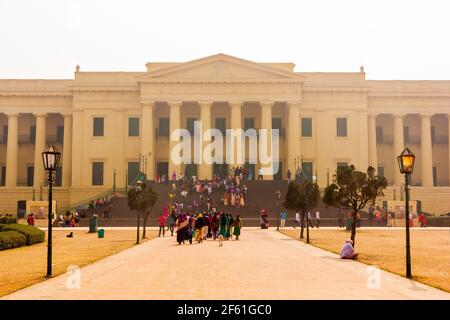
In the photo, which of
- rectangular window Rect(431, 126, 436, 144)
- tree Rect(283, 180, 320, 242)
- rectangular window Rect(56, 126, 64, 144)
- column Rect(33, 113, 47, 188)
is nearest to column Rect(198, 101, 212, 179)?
rectangular window Rect(56, 126, 64, 144)

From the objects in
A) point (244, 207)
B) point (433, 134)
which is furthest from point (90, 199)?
point (433, 134)

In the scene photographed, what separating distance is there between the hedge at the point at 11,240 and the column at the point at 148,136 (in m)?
36.7

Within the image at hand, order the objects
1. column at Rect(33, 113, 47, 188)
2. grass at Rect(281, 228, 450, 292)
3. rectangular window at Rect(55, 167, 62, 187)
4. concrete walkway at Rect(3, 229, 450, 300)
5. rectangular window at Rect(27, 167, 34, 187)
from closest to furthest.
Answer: concrete walkway at Rect(3, 229, 450, 300), grass at Rect(281, 228, 450, 292), column at Rect(33, 113, 47, 188), rectangular window at Rect(55, 167, 62, 187), rectangular window at Rect(27, 167, 34, 187)

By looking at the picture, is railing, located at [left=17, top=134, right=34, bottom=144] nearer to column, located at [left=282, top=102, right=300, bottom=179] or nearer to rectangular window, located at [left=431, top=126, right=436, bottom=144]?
column, located at [left=282, top=102, right=300, bottom=179]

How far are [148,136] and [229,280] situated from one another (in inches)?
1990

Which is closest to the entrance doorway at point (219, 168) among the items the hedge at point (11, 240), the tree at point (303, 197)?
the tree at point (303, 197)

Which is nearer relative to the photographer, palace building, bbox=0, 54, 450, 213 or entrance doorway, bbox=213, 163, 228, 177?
palace building, bbox=0, 54, 450, 213

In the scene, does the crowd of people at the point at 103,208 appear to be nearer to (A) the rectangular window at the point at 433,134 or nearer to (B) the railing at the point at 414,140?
(B) the railing at the point at 414,140

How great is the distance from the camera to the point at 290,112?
2517 inches

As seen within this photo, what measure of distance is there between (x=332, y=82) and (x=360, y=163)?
8.94 meters

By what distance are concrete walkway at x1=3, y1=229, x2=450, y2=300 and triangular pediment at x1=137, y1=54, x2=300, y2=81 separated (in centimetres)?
4371

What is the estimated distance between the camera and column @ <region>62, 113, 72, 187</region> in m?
67.6

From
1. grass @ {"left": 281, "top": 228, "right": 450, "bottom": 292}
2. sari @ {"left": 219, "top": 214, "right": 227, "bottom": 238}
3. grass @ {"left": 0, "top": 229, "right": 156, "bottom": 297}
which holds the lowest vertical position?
grass @ {"left": 0, "top": 229, "right": 156, "bottom": 297}
